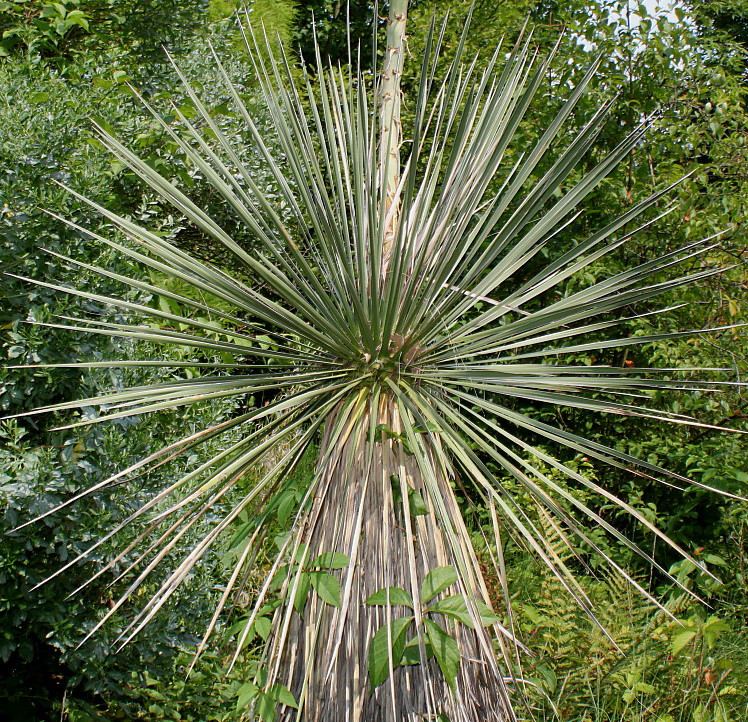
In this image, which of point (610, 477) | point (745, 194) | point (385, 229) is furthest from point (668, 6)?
point (385, 229)

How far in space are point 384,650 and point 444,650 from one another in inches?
5.5

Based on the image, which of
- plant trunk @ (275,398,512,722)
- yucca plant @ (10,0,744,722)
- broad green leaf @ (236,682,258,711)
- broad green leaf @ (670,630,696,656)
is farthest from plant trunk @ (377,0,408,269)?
broad green leaf @ (670,630,696,656)

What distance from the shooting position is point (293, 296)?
1.91m

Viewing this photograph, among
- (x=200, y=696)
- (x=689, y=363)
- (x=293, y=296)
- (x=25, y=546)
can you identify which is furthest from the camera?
(x=689, y=363)

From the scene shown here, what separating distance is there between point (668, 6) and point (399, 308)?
3333mm

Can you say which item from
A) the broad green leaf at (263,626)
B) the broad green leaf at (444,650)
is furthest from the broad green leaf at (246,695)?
the broad green leaf at (444,650)

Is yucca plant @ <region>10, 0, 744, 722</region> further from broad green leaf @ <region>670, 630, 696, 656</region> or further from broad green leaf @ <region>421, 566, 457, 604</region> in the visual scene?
broad green leaf @ <region>670, 630, 696, 656</region>

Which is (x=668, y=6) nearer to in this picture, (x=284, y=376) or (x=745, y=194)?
(x=745, y=194)

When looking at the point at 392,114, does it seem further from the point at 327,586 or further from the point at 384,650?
the point at 384,650

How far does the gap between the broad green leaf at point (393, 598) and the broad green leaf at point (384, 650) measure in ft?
0.13

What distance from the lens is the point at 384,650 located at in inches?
65.9

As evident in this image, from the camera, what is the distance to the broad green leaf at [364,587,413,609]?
1.70m

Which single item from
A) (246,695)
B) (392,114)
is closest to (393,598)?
(246,695)

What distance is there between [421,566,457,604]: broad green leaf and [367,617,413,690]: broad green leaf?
84 millimetres
